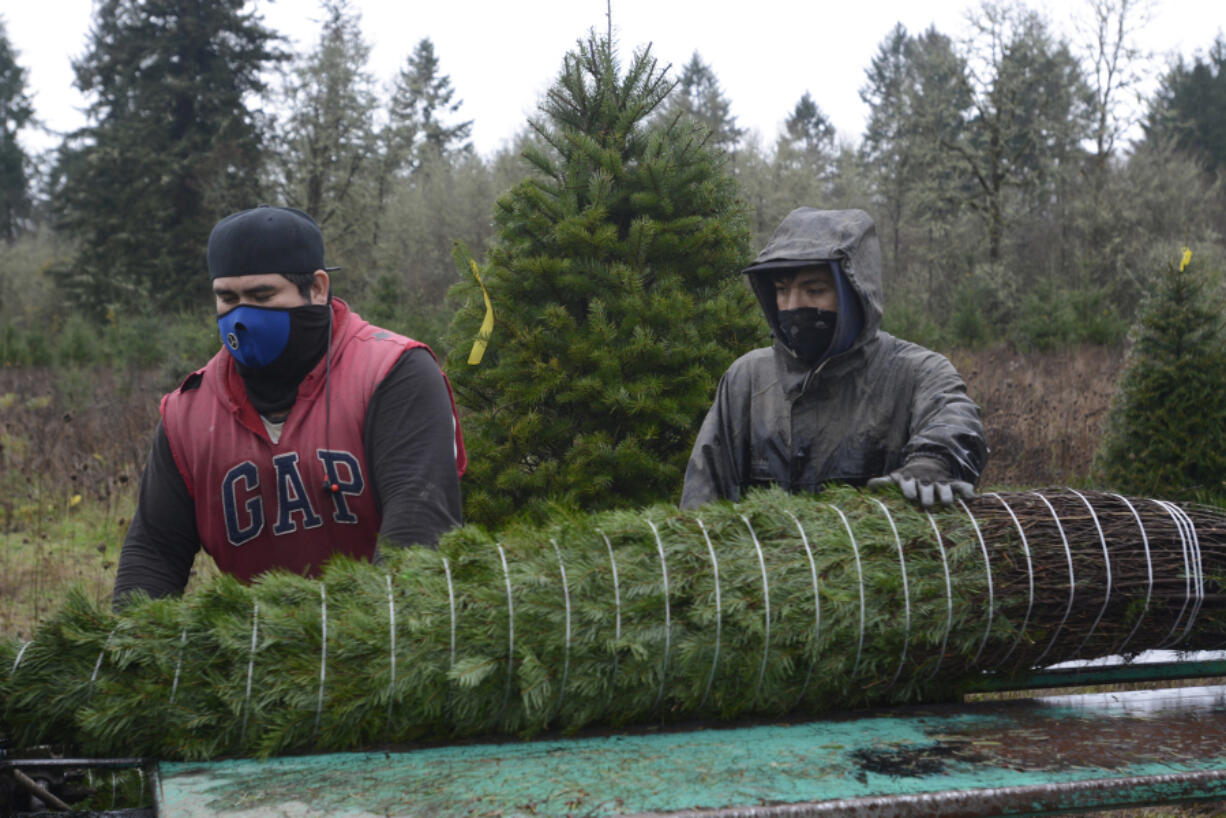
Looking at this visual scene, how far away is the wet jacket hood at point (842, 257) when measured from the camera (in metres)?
3.62

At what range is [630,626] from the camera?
2.40 meters

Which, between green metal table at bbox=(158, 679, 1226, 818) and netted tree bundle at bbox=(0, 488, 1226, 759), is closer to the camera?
green metal table at bbox=(158, 679, 1226, 818)

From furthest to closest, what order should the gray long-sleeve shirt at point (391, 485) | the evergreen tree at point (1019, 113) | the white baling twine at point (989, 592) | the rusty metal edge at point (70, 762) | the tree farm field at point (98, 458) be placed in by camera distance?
the evergreen tree at point (1019, 113)
the tree farm field at point (98, 458)
the gray long-sleeve shirt at point (391, 485)
the white baling twine at point (989, 592)
the rusty metal edge at point (70, 762)

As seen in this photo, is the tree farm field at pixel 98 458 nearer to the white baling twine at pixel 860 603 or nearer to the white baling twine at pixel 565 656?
the white baling twine at pixel 565 656

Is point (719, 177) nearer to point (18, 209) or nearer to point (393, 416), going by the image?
point (393, 416)

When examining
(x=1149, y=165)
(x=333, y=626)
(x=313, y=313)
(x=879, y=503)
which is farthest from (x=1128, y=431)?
(x=1149, y=165)

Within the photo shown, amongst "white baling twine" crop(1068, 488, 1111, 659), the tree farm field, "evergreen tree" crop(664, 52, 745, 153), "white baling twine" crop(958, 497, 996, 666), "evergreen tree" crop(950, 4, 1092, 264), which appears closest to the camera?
"white baling twine" crop(958, 497, 996, 666)

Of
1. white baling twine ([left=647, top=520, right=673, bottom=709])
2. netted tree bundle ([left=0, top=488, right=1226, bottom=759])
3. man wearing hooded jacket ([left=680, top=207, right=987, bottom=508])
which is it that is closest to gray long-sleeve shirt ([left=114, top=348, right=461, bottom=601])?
netted tree bundle ([left=0, top=488, right=1226, bottom=759])

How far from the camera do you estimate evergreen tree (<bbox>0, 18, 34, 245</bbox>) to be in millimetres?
54406

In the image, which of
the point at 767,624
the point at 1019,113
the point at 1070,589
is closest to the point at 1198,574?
the point at 1070,589

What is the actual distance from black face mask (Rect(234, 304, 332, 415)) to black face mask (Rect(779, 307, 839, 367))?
5.16 feet

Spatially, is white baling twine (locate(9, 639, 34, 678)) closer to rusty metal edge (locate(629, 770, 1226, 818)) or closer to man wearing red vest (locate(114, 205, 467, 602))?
man wearing red vest (locate(114, 205, 467, 602))

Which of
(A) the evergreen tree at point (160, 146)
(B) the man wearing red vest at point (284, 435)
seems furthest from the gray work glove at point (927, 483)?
(A) the evergreen tree at point (160, 146)

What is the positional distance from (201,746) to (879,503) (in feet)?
5.58
